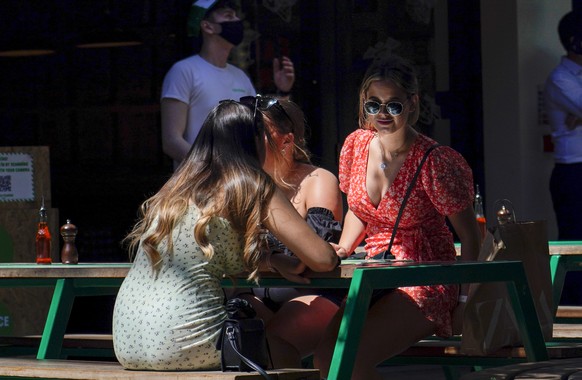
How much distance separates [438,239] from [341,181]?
565 mm

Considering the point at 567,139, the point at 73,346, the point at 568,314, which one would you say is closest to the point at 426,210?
the point at 568,314

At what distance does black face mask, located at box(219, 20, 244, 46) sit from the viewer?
8070 millimetres

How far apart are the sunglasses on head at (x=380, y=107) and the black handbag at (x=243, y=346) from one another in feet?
4.08

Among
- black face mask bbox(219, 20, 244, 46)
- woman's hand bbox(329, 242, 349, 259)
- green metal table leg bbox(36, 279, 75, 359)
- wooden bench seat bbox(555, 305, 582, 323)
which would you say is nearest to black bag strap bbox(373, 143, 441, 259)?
woman's hand bbox(329, 242, 349, 259)

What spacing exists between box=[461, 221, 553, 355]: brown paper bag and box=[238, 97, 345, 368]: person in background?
2.29ft

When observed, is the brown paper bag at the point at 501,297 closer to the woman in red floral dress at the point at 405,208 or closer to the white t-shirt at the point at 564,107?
the woman in red floral dress at the point at 405,208

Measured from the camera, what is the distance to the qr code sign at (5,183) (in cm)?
823

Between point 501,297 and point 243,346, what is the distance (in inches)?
43.0

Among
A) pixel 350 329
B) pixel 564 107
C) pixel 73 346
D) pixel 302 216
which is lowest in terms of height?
pixel 73 346

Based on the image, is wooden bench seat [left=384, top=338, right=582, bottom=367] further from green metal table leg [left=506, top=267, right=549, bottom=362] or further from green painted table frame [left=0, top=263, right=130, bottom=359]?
green painted table frame [left=0, top=263, right=130, bottom=359]

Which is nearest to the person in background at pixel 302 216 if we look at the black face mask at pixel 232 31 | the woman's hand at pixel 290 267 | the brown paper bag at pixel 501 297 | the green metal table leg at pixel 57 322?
the woman's hand at pixel 290 267

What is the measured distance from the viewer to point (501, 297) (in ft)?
16.4

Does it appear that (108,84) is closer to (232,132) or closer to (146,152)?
(146,152)

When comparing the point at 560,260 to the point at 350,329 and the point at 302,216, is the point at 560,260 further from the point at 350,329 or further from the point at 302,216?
the point at 350,329
